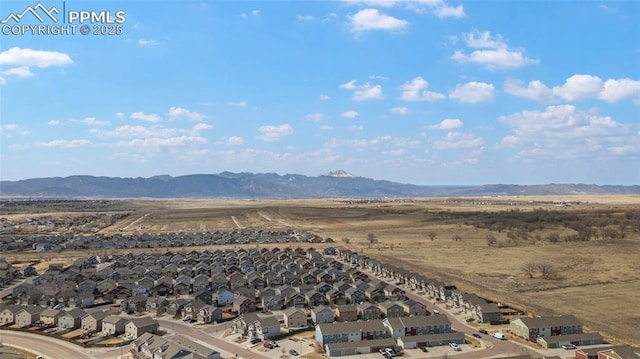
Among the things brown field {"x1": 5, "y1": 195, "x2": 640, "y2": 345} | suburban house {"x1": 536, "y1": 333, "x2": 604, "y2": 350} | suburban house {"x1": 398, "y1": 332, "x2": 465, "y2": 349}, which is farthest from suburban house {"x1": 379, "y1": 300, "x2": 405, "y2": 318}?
suburban house {"x1": 536, "y1": 333, "x2": 604, "y2": 350}

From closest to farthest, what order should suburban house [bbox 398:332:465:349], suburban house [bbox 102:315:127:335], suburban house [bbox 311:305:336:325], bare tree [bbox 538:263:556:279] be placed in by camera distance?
suburban house [bbox 398:332:465:349], suburban house [bbox 102:315:127:335], suburban house [bbox 311:305:336:325], bare tree [bbox 538:263:556:279]

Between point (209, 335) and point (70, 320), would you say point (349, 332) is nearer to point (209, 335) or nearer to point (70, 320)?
point (209, 335)

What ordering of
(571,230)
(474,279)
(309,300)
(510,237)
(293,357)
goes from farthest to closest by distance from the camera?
(571,230)
(510,237)
(474,279)
(309,300)
(293,357)

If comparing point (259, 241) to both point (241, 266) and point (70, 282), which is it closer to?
point (241, 266)

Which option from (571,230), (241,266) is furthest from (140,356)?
(571,230)

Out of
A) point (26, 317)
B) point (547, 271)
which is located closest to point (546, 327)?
point (547, 271)

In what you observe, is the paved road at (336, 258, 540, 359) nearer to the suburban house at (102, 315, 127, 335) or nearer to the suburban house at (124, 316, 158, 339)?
the suburban house at (124, 316, 158, 339)

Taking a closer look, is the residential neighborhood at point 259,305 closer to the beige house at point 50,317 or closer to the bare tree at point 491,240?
the beige house at point 50,317
